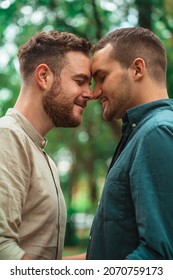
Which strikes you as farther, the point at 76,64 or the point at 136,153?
the point at 76,64

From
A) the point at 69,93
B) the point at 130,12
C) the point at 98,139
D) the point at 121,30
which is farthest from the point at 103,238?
the point at 98,139

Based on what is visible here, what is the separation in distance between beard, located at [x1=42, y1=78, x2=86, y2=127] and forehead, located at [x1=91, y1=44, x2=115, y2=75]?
Answer: 0.25m

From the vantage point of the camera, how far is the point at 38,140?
8.98 ft

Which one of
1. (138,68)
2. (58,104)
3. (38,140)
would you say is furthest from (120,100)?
(38,140)

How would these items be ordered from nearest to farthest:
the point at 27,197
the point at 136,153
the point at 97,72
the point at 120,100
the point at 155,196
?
the point at 155,196 < the point at 136,153 < the point at 27,197 < the point at 120,100 < the point at 97,72

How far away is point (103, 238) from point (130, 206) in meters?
0.23

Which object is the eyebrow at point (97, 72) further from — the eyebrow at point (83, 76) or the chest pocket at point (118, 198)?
the chest pocket at point (118, 198)

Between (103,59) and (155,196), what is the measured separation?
102 cm

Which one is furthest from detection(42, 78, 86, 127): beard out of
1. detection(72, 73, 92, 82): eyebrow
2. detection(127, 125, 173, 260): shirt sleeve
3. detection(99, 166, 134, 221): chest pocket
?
detection(127, 125, 173, 260): shirt sleeve

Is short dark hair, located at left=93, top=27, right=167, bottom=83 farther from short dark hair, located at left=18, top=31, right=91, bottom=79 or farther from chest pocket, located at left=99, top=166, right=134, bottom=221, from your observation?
chest pocket, located at left=99, top=166, right=134, bottom=221

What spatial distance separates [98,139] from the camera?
14156mm

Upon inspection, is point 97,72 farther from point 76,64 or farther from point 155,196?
point 155,196
